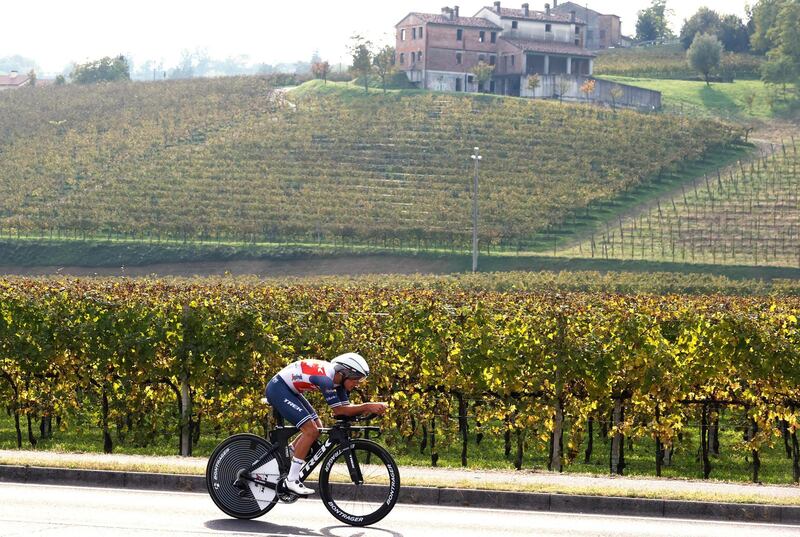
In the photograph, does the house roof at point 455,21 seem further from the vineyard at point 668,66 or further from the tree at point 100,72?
the tree at point 100,72

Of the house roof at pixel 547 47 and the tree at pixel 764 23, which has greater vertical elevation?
the tree at pixel 764 23

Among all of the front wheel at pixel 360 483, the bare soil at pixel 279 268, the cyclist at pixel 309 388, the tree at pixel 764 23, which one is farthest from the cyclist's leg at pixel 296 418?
the tree at pixel 764 23

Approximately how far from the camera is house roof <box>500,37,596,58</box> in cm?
12575

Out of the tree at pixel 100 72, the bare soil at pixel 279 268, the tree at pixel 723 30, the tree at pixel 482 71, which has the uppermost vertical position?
the tree at pixel 723 30

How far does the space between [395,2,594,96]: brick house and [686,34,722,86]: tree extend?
13471 mm

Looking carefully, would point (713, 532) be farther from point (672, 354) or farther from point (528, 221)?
point (528, 221)

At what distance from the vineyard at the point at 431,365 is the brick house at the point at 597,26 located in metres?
151

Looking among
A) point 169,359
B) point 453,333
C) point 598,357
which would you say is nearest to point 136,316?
point 169,359

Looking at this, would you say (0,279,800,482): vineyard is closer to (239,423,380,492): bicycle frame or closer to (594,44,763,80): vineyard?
(239,423,380,492): bicycle frame

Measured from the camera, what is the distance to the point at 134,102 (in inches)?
4879

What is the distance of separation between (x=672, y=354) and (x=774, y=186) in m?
73.8

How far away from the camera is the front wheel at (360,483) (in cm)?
1237

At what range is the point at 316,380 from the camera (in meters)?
12.2

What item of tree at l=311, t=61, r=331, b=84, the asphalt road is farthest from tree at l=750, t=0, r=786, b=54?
the asphalt road
